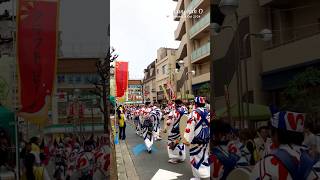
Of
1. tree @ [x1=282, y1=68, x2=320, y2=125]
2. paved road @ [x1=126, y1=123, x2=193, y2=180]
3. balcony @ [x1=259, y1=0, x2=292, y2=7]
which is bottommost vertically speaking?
paved road @ [x1=126, y1=123, x2=193, y2=180]

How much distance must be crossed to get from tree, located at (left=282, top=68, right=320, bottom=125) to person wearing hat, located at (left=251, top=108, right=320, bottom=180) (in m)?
0.08

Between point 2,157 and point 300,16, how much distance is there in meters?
2.43

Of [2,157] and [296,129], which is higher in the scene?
[296,129]

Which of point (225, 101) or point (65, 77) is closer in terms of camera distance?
point (225, 101)

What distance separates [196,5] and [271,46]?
49.1 inches

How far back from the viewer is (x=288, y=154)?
2.07 metres

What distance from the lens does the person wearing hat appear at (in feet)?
Result: 6.71

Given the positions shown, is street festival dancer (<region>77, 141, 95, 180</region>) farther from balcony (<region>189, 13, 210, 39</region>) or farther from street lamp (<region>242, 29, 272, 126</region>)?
street lamp (<region>242, 29, 272, 126</region>)

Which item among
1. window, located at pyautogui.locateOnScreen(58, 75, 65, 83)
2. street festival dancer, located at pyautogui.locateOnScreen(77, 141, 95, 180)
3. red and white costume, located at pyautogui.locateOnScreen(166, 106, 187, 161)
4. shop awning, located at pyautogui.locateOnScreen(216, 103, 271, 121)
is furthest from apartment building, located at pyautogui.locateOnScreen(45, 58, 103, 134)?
red and white costume, located at pyautogui.locateOnScreen(166, 106, 187, 161)

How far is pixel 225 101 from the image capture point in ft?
8.76

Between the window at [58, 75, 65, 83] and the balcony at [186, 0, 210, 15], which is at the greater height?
the balcony at [186, 0, 210, 15]

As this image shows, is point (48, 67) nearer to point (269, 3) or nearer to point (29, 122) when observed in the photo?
point (29, 122)

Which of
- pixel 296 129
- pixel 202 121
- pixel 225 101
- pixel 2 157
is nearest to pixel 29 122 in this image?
pixel 2 157

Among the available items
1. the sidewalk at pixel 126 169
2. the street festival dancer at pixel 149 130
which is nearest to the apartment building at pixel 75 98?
the sidewalk at pixel 126 169
